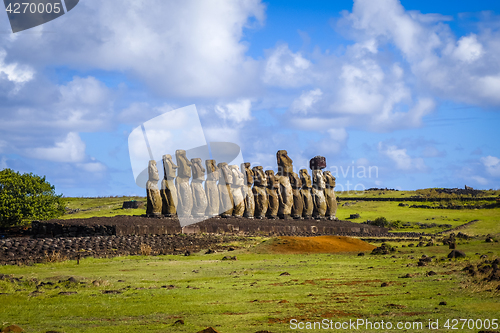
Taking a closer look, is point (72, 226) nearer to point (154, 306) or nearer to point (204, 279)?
point (204, 279)

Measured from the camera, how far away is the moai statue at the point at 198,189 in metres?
32.0

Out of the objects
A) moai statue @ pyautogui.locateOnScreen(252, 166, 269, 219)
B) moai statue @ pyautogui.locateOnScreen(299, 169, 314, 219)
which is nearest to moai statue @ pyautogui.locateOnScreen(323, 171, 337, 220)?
moai statue @ pyautogui.locateOnScreen(299, 169, 314, 219)

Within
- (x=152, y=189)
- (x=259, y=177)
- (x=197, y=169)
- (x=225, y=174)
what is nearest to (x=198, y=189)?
(x=197, y=169)

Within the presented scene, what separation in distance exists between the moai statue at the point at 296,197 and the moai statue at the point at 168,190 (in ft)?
40.5

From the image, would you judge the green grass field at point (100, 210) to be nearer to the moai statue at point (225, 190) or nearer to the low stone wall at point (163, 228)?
the moai statue at point (225, 190)

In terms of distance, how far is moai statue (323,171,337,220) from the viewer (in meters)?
42.5

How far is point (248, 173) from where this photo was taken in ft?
125

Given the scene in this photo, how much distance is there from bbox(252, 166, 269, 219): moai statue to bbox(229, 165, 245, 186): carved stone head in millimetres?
1785

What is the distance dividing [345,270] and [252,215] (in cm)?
2141

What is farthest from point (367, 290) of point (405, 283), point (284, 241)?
point (284, 241)

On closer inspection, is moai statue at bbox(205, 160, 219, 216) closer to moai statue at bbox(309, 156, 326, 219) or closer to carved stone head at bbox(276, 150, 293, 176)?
carved stone head at bbox(276, 150, 293, 176)

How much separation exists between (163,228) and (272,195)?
14974 mm

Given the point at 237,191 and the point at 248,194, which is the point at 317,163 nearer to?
the point at 248,194

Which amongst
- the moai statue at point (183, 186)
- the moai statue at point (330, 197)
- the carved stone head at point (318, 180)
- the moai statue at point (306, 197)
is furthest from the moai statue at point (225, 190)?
the moai statue at point (330, 197)
